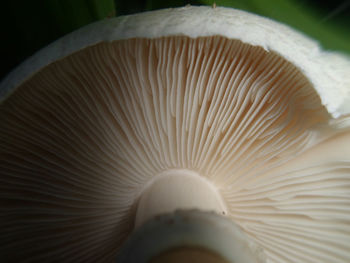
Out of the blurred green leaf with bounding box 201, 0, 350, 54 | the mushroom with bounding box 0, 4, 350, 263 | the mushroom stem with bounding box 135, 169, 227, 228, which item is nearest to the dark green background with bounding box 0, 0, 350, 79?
the blurred green leaf with bounding box 201, 0, 350, 54

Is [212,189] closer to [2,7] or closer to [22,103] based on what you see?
[22,103]

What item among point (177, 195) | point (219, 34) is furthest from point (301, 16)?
point (177, 195)

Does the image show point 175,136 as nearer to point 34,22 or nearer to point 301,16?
point 301,16

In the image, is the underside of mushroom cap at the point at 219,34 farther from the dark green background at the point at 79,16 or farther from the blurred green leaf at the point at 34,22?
the blurred green leaf at the point at 34,22

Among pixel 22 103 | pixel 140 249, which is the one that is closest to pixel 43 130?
pixel 22 103

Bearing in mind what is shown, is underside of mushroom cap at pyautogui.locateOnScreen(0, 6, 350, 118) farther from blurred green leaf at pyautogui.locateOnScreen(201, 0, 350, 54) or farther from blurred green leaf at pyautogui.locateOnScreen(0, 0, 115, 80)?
blurred green leaf at pyautogui.locateOnScreen(0, 0, 115, 80)

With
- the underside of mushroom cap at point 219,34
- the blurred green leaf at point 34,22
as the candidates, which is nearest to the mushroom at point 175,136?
the underside of mushroom cap at point 219,34
